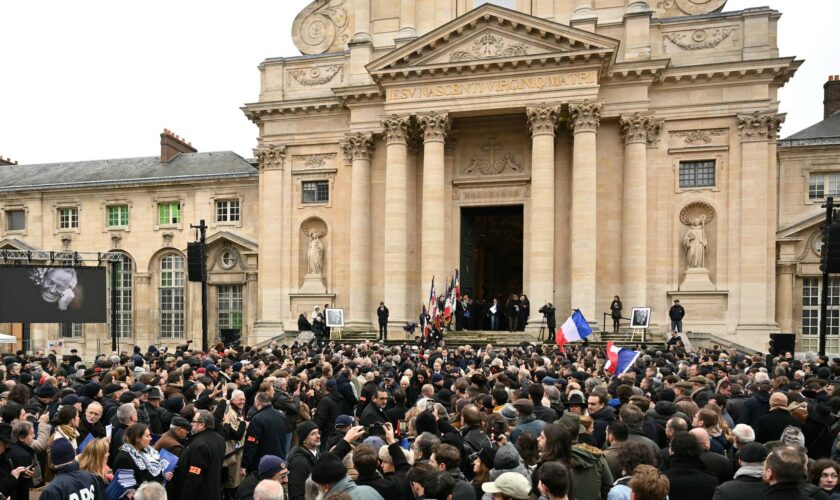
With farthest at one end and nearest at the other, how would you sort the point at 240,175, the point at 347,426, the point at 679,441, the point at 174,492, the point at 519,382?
the point at 240,175 → the point at 519,382 → the point at 347,426 → the point at 174,492 → the point at 679,441

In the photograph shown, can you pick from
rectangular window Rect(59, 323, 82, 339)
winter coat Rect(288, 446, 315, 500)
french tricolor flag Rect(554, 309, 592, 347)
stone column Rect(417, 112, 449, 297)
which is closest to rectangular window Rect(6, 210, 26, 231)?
rectangular window Rect(59, 323, 82, 339)

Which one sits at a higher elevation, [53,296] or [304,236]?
[304,236]

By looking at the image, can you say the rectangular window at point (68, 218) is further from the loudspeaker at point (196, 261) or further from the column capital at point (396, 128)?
the column capital at point (396, 128)

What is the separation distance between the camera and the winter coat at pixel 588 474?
6.49 meters

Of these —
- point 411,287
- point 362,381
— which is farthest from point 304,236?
point 362,381

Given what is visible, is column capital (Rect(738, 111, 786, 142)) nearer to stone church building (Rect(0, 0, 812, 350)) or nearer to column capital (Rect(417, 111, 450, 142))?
stone church building (Rect(0, 0, 812, 350))

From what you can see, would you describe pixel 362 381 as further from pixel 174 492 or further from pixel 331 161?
pixel 331 161

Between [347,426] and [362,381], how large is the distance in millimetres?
4611

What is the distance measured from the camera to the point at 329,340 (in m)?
31.1

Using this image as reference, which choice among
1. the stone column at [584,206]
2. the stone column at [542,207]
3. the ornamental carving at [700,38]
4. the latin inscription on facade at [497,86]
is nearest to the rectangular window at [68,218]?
the latin inscription on facade at [497,86]

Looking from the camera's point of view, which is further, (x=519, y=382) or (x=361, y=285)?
(x=361, y=285)

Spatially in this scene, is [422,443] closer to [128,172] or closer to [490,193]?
[490,193]

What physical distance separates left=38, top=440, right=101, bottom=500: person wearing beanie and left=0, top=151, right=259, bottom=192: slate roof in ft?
112

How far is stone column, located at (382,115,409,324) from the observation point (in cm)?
3253
